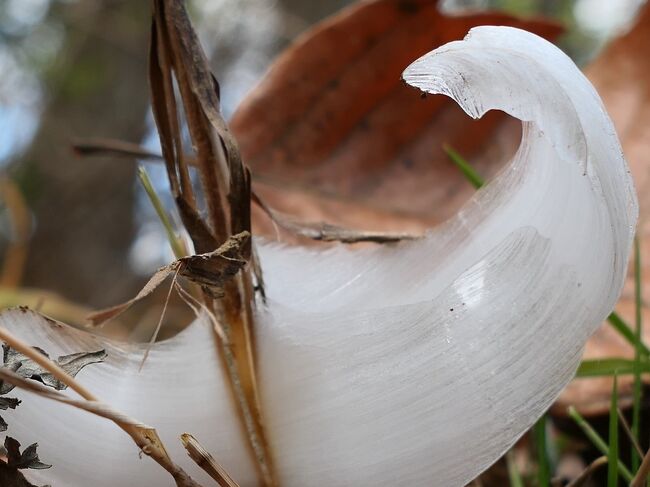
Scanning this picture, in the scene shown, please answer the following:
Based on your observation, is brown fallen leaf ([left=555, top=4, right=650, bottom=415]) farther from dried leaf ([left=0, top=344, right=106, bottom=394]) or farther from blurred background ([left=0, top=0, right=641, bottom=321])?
blurred background ([left=0, top=0, right=641, bottom=321])

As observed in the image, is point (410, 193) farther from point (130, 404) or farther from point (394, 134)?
point (130, 404)

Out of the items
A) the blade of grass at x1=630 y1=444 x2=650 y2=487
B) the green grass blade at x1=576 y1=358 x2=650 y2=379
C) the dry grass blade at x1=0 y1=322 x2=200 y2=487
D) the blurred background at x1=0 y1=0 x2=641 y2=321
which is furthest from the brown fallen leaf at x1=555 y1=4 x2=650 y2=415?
the blurred background at x1=0 y1=0 x2=641 y2=321

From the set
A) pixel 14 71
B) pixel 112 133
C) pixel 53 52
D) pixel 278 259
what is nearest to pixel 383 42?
pixel 278 259

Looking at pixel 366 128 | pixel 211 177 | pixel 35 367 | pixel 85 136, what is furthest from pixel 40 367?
pixel 85 136

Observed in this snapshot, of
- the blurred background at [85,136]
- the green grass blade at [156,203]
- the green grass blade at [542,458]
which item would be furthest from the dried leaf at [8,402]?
the blurred background at [85,136]

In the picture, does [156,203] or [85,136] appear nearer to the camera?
[156,203]

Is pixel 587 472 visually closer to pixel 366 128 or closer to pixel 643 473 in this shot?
pixel 643 473
